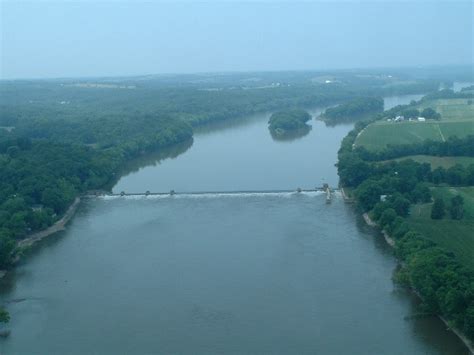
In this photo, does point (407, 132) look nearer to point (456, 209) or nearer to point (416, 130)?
point (416, 130)

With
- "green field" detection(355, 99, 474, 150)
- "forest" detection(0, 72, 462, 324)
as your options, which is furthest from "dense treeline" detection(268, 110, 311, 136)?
"forest" detection(0, 72, 462, 324)

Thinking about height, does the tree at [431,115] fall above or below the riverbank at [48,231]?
above

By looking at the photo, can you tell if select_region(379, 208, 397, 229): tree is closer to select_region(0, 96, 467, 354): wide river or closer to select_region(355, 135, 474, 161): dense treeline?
select_region(0, 96, 467, 354): wide river

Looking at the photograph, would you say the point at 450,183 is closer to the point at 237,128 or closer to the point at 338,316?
the point at 338,316

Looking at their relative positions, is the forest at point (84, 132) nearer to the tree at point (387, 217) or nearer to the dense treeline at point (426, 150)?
the tree at point (387, 217)

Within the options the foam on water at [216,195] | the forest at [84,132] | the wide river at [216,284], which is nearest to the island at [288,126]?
the forest at [84,132]

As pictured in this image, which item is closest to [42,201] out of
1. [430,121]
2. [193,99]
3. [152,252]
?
[152,252]

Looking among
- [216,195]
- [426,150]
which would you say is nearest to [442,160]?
[426,150]
